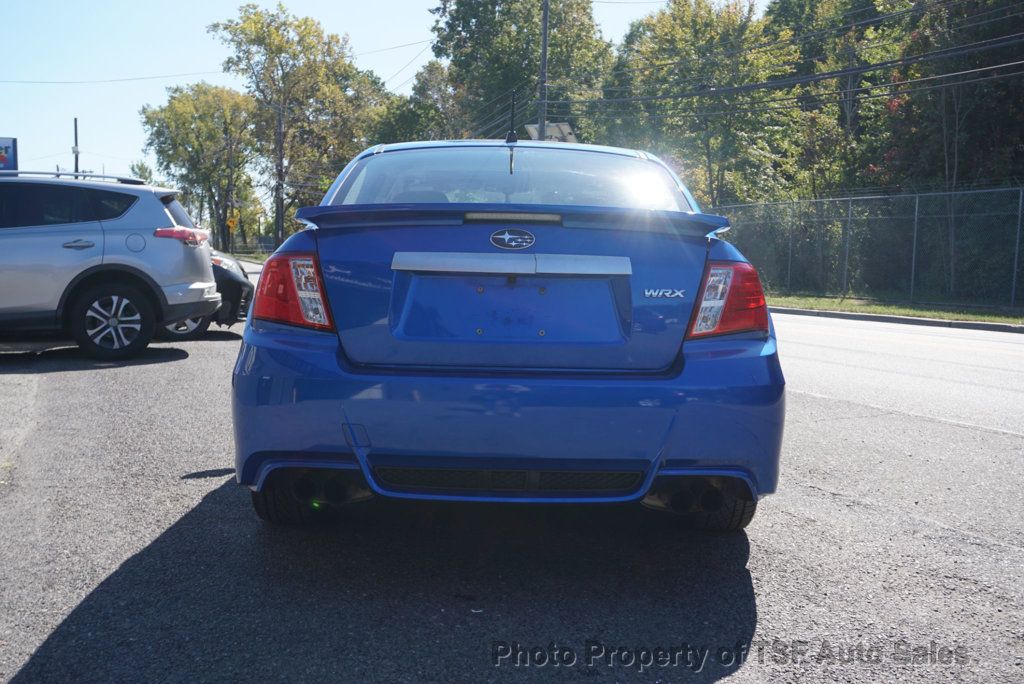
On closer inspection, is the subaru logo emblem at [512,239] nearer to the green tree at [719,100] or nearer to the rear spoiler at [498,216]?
the rear spoiler at [498,216]

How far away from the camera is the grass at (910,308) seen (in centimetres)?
2003

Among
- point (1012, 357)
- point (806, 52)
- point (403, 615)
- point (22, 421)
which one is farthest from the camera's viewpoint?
point (806, 52)

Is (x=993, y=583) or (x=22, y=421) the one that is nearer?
(x=993, y=583)

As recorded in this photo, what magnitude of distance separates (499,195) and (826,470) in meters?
2.43

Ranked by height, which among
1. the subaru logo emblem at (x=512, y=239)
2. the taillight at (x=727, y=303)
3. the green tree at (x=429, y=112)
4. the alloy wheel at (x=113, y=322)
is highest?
the green tree at (x=429, y=112)

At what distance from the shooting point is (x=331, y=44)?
2655 inches

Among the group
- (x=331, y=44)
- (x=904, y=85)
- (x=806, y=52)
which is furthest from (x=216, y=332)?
(x=331, y=44)

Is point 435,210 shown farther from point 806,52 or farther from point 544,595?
point 806,52

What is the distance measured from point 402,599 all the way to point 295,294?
106 centimetres

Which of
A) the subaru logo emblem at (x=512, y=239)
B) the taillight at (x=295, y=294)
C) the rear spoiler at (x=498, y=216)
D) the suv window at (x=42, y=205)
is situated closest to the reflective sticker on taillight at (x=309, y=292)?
the taillight at (x=295, y=294)

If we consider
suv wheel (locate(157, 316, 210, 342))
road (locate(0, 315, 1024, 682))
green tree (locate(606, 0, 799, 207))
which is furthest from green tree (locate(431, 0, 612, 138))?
road (locate(0, 315, 1024, 682))

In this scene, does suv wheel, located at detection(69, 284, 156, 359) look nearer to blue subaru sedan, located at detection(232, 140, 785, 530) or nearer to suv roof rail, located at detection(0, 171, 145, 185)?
suv roof rail, located at detection(0, 171, 145, 185)

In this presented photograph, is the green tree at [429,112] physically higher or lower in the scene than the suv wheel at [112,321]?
higher

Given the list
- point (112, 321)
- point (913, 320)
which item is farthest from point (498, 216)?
point (913, 320)
